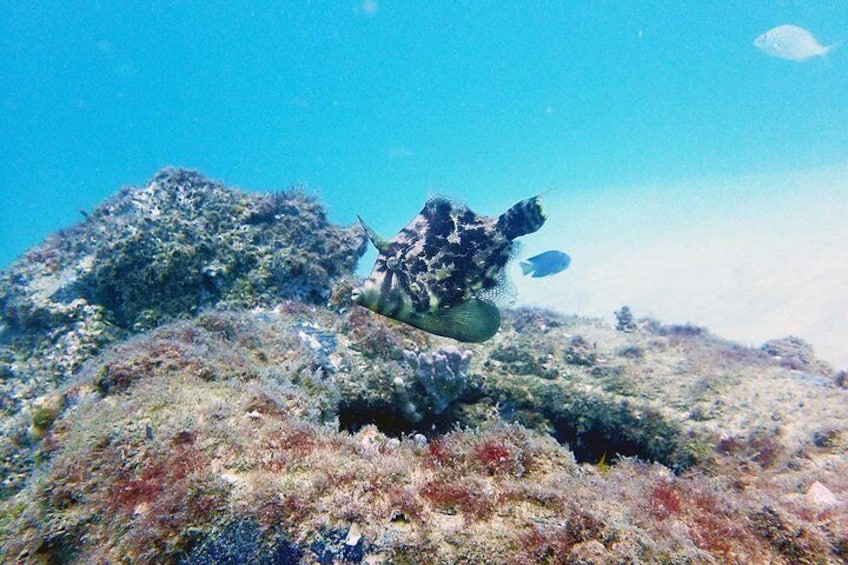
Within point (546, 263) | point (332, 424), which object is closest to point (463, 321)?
point (332, 424)

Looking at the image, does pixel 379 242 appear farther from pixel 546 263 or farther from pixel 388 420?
pixel 546 263

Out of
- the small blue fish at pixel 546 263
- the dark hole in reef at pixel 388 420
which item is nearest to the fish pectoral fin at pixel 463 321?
the dark hole in reef at pixel 388 420

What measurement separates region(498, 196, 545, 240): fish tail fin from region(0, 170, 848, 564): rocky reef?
1.36 m

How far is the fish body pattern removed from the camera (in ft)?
45.9

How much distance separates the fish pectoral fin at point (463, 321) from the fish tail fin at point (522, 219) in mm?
742

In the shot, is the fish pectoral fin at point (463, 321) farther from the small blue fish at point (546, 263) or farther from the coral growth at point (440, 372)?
the small blue fish at point (546, 263)

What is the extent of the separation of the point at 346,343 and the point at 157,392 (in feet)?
7.64

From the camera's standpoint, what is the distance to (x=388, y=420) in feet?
14.4

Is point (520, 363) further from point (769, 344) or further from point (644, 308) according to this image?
point (644, 308)

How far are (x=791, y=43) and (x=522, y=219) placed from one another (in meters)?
17.0

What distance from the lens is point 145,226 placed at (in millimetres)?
6574

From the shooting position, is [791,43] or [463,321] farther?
[791,43]

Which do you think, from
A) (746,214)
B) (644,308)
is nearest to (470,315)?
(644,308)

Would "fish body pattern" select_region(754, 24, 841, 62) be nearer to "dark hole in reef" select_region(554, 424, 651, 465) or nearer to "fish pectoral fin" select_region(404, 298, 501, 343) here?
"dark hole in reef" select_region(554, 424, 651, 465)
